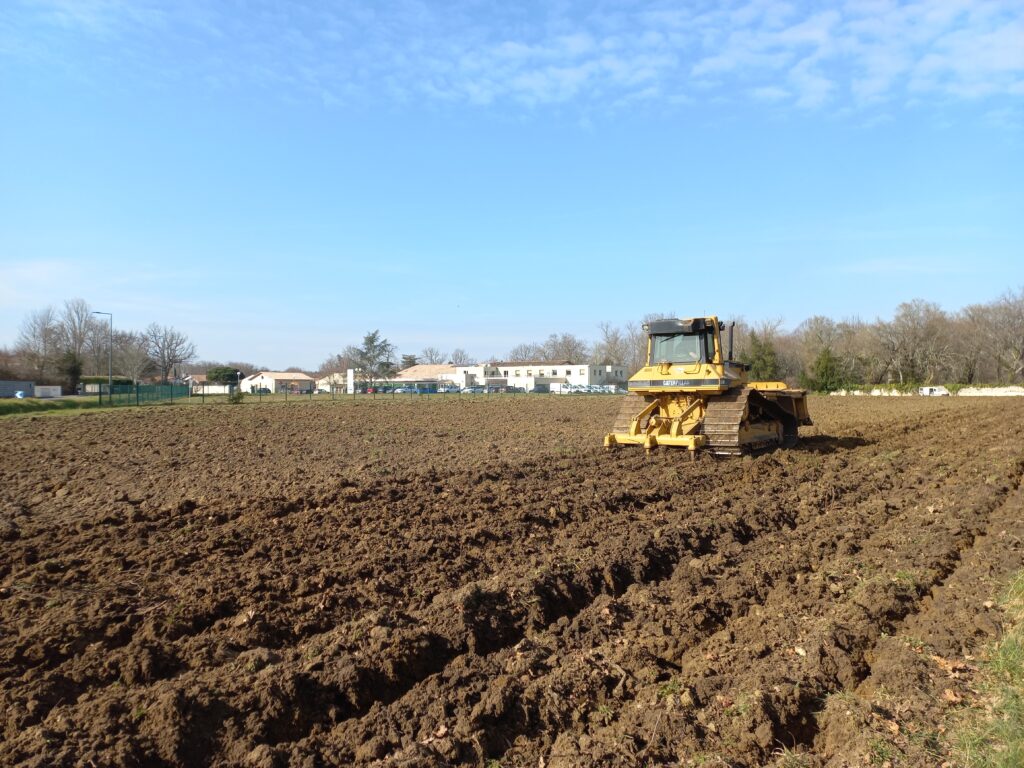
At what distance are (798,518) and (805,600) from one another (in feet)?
11.5

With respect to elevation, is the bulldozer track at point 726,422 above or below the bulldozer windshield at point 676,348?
below

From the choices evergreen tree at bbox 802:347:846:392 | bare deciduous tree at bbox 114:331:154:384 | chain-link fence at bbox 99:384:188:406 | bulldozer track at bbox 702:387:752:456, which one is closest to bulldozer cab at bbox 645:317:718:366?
bulldozer track at bbox 702:387:752:456

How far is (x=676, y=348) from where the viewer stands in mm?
15047

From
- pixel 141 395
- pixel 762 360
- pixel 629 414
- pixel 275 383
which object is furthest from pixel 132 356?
pixel 629 414

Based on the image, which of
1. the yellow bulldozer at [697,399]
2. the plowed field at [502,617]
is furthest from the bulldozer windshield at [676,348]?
the plowed field at [502,617]

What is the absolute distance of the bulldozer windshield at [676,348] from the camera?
48.3ft

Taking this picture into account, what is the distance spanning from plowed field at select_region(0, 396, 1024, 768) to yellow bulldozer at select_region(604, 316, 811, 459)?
153 centimetres

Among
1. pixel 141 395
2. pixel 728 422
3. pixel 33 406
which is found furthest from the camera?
pixel 141 395

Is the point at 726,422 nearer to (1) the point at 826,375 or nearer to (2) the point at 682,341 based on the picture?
(2) the point at 682,341

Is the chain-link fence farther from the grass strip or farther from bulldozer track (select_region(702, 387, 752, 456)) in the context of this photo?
bulldozer track (select_region(702, 387, 752, 456))

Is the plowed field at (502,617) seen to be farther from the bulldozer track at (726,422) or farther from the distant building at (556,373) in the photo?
the distant building at (556,373)

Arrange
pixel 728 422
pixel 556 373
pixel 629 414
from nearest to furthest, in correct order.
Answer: pixel 728 422 → pixel 629 414 → pixel 556 373

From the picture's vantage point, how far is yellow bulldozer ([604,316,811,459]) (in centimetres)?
1371

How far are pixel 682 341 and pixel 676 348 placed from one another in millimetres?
186
